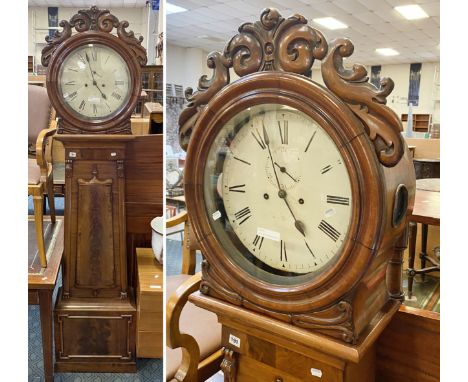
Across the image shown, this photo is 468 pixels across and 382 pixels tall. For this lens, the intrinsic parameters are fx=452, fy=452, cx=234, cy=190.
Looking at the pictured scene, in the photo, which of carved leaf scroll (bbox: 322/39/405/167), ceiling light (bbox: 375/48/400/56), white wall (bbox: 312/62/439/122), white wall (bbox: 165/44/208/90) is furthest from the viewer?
white wall (bbox: 312/62/439/122)

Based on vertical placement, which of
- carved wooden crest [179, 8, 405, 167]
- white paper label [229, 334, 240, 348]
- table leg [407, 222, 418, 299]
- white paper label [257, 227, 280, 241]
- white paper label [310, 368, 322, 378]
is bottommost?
table leg [407, 222, 418, 299]

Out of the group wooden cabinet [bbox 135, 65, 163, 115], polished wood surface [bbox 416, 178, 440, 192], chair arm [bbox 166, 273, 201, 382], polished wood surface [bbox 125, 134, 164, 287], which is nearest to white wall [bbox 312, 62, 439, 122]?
polished wood surface [bbox 416, 178, 440, 192]

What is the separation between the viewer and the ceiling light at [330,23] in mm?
6449

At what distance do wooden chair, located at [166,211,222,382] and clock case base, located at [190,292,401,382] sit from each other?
0.58 ft

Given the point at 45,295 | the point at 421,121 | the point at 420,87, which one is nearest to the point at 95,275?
the point at 45,295

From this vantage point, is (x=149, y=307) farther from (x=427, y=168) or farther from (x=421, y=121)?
(x=421, y=121)

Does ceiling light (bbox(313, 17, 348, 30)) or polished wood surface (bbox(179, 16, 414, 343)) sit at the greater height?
ceiling light (bbox(313, 17, 348, 30))

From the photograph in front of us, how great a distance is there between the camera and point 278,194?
2.51ft

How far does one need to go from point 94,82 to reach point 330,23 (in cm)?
558

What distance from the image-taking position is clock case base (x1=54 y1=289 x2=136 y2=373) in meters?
2.11

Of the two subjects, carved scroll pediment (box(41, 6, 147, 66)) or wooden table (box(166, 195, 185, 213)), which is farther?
wooden table (box(166, 195, 185, 213))

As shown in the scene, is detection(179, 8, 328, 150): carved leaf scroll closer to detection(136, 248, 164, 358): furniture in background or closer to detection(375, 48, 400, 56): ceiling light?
detection(136, 248, 164, 358): furniture in background

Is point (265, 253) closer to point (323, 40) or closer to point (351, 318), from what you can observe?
point (351, 318)

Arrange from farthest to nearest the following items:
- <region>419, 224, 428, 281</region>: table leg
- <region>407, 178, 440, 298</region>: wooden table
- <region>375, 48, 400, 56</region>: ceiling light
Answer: <region>375, 48, 400, 56</region>: ceiling light < <region>419, 224, 428, 281</region>: table leg < <region>407, 178, 440, 298</region>: wooden table
